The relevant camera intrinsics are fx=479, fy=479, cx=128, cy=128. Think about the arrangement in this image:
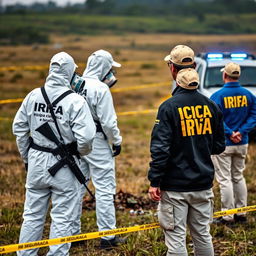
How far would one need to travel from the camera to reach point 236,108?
538 cm

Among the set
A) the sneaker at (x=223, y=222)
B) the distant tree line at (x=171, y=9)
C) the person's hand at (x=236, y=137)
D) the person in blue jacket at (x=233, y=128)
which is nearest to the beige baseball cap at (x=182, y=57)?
the person in blue jacket at (x=233, y=128)

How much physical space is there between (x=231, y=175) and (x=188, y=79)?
7.63ft

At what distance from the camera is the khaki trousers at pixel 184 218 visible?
3.74 metres

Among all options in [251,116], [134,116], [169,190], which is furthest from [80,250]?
[134,116]

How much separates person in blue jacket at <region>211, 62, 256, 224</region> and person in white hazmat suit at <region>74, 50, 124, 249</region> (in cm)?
128

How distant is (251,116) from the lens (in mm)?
5457

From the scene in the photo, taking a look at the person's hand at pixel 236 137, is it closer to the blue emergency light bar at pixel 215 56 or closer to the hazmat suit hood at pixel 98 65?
the hazmat suit hood at pixel 98 65

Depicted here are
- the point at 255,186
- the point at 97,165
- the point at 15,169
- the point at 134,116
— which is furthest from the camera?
the point at 134,116

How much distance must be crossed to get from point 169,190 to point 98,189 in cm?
142

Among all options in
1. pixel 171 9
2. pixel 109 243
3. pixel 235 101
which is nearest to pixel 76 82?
pixel 109 243

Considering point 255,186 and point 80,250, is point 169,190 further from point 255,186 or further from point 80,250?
point 255,186

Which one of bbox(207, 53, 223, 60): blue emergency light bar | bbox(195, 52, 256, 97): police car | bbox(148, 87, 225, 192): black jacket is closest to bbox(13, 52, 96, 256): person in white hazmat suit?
bbox(148, 87, 225, 192): black jacket

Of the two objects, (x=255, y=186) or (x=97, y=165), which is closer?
(x=97, y=165)

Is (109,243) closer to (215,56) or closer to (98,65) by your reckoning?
(98,65)
